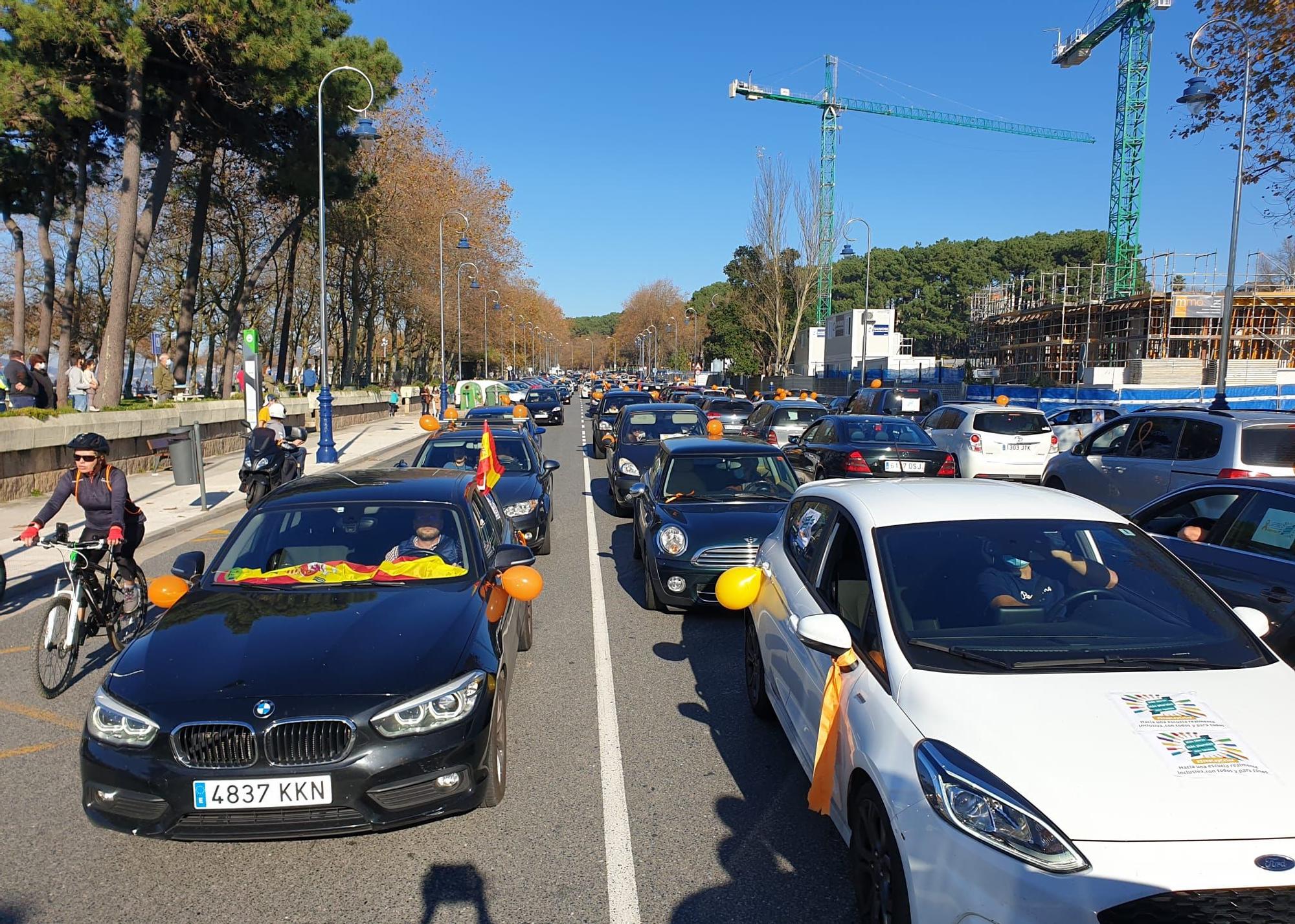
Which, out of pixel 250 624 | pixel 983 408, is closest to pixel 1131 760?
pixel 250 624

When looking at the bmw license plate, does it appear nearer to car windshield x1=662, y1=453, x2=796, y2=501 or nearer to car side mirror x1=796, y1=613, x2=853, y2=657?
car side mirror x1=796, y1=613, x2=853, y2=657

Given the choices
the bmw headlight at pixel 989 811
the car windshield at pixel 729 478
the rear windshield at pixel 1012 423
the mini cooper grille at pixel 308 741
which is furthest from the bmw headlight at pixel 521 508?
the rear windshield at pixel 1012 423

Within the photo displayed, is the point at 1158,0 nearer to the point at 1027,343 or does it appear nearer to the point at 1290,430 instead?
the point at 1027,343

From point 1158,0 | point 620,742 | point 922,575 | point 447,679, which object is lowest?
point 620,742

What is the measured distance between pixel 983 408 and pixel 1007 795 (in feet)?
53.2

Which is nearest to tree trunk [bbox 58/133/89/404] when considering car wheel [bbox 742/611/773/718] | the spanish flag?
the spanish flag

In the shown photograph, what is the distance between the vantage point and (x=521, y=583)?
5082 mm

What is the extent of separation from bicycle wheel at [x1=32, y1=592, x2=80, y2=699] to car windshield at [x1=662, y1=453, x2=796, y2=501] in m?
4.88

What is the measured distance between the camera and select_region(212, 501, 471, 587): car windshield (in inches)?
199

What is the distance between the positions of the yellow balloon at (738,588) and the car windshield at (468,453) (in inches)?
265

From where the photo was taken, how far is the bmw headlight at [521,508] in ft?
34.1

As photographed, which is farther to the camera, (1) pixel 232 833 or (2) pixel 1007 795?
(1) pixel 232 833

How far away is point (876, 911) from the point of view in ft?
10.2

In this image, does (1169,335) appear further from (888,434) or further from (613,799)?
(613,799)
